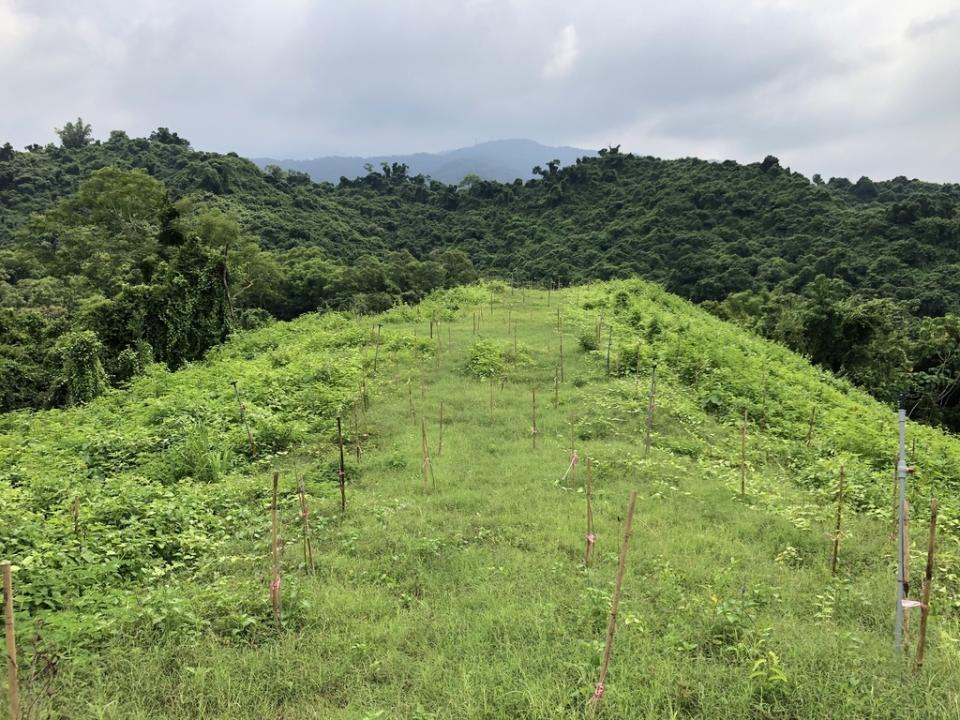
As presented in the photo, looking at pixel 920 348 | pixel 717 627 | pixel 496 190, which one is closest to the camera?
pixel 717 627

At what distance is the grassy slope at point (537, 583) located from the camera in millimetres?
3715

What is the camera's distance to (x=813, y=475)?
25.4 feet

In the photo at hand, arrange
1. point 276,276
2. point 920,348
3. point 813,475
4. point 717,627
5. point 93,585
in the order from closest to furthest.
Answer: point 717,627 < point 93,585 < point 813,475 < point 920,348 < point 276,276

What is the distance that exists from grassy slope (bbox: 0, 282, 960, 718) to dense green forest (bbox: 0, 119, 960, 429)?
9937 millimetres

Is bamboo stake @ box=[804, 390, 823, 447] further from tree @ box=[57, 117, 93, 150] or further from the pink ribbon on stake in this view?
tree @ box=[57, 117, 93, 150]

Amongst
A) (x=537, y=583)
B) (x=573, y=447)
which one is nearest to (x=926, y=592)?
(x=537, y=583)

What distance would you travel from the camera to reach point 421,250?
58188 mm

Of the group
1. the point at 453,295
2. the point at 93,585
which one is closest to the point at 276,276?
the point at 453,295

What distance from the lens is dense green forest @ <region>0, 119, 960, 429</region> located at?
19234mm

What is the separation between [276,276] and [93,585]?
104ft

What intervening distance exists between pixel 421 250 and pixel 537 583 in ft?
181

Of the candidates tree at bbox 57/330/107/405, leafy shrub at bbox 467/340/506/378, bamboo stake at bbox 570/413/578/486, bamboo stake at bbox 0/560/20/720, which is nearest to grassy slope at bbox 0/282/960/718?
bamboo stake at bbox 570/413/578/486

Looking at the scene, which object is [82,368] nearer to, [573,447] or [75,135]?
[573,447]

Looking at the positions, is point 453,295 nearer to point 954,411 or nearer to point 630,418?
point 630,418
